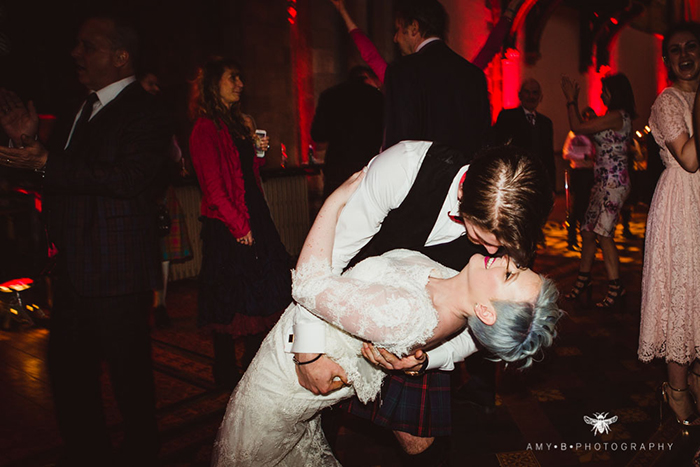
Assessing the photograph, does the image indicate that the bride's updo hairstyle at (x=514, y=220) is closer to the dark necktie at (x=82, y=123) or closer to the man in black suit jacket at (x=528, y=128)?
the dark necktie at (x=82, y=123)

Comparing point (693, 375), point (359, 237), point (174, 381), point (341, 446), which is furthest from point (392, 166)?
point (174, 381)

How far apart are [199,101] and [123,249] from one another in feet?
3.87

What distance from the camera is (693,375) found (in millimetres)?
2484

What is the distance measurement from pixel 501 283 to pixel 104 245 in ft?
4.62

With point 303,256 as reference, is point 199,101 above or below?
above

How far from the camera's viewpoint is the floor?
2.33m

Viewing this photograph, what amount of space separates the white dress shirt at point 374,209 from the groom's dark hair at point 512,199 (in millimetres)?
264

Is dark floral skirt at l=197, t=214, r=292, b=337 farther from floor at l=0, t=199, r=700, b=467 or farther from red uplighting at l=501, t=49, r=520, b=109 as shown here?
red uplighting at l=501, t=49, r=520, b=109

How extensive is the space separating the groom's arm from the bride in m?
0.04

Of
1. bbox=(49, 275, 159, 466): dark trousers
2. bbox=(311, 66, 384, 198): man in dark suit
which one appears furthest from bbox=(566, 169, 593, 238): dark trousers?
bbox=(49, 275, 159, 466): dark trousers

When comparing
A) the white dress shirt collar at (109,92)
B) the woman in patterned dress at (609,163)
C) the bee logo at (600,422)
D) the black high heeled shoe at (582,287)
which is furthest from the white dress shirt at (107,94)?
the black high heeled shoe at (582,287)

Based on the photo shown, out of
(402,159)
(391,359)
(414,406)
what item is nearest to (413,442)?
(414,406)

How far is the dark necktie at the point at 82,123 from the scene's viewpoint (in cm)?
189

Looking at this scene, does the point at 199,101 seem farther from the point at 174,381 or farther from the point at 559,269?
the point at 559,269
